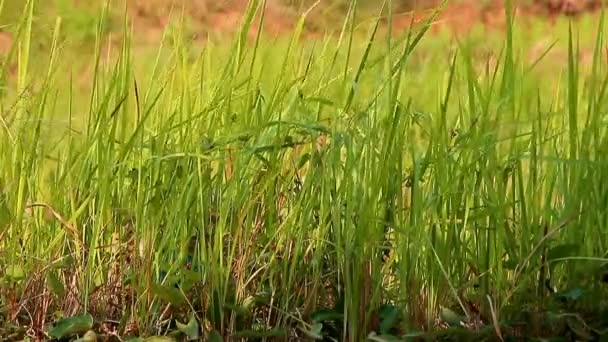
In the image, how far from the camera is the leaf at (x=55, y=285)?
1607 mm

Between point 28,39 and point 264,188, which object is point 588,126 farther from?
point 28,39

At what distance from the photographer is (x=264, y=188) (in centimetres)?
166

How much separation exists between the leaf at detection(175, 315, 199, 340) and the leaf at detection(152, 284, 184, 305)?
0.13 ft

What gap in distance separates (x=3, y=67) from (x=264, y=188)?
56cm

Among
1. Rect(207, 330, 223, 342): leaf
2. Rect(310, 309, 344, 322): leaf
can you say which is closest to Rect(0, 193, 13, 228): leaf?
Rect(207, 330, 223, 342): leaf

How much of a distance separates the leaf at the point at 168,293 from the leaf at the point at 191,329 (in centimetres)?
4

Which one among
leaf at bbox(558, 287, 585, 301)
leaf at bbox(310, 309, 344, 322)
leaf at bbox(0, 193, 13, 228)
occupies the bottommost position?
leaf at bbox(310, 309, 344, 322)

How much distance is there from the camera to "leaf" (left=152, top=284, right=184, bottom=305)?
1.54 metres

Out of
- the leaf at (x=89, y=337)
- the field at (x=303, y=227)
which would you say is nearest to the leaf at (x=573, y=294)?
the field at (x=303, y=227)

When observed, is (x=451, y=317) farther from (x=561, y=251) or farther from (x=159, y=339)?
(x=159, y=339)

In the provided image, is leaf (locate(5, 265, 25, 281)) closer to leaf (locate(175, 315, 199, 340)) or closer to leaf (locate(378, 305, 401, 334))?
leaf (locate(175, 315, 199, 340))

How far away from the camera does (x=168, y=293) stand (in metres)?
1.54

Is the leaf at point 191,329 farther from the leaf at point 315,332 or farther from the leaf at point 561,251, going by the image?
the leaf at point 561,251

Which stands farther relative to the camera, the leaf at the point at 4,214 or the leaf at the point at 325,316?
the leaf at the point at 4,214
